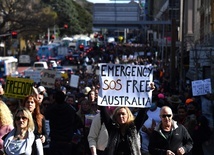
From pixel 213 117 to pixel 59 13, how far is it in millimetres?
103560

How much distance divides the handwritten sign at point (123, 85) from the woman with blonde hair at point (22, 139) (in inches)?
49.7

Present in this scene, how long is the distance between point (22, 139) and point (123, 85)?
5.53 feet

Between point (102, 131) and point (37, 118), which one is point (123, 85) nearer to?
point (102, 131)

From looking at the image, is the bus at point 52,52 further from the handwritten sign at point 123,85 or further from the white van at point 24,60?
the handwritten sign at point 123,85

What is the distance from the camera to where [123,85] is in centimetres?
871

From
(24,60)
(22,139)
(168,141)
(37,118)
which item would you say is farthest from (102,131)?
(24,60)

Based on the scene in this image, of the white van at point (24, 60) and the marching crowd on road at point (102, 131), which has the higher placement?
the marching crowd on road at point (102, 131)

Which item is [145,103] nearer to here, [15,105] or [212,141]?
[15,105]

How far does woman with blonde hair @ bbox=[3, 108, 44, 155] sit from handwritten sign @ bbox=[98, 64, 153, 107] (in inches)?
49.7

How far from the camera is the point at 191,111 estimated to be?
37.9 feet

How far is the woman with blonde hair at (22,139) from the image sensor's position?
761 centimetres

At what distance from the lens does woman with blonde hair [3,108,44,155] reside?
761 centimetres

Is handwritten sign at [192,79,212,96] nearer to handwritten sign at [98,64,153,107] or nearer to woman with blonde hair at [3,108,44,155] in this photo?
handwritten sign at [98,64,153,107]

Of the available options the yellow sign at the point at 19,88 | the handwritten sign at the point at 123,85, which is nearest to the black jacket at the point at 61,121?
the handwritten sign at the point at 123,85
